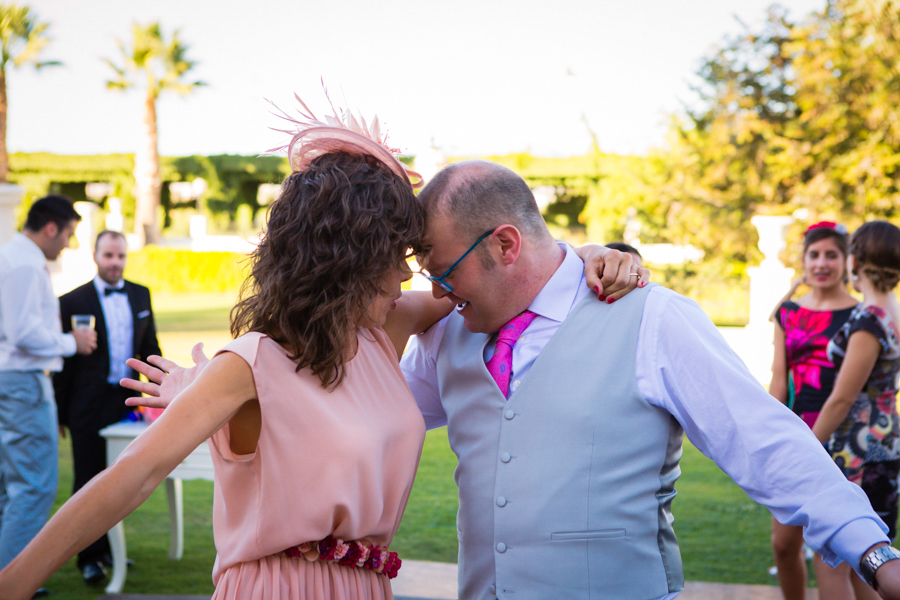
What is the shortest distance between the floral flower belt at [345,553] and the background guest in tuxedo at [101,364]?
321cm

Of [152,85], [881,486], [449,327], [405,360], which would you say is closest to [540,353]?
[449,327]

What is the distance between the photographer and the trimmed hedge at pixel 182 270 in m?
22.2

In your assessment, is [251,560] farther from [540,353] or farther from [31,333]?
[31,333]

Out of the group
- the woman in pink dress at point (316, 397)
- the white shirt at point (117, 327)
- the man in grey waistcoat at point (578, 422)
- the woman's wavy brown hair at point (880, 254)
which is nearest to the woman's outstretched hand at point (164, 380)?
the man in grey waistcoat at point (578, 422)

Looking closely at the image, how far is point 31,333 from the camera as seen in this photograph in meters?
3.93

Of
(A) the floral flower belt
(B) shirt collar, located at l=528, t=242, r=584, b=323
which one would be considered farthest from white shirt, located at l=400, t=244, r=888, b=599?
(A) the floral flower belt

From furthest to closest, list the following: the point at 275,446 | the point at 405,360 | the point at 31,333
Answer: the point at 31,333 → the point at 405,360 → the point at 275,446

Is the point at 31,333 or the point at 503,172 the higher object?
the point at 503,172

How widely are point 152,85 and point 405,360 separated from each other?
27.7m

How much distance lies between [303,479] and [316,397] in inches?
6.1

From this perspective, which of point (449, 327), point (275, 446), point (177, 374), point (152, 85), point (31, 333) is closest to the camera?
point (275, 446)

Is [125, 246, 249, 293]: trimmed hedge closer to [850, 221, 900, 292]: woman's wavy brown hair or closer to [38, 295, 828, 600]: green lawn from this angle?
[38, 295, 828, 600]: green lawn

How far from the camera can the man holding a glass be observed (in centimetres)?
387

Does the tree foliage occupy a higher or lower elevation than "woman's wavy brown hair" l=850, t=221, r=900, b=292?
higher
